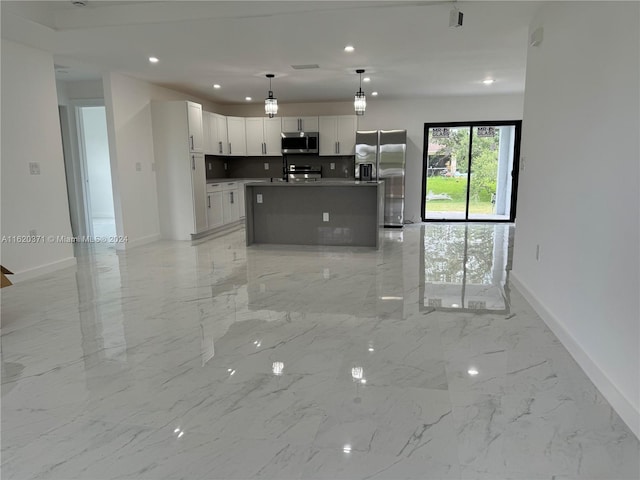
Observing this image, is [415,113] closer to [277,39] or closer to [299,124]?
[299,124]

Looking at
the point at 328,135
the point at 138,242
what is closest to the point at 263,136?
Answer: the point at 328,135

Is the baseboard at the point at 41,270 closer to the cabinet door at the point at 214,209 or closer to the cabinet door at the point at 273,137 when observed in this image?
the cabinet door at the point at 214,209

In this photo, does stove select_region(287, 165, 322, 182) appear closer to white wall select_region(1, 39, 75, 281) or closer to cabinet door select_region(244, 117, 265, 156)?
cabinet door select_region(244, 117, 265, 156)

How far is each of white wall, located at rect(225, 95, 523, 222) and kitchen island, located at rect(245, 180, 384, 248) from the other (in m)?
2.76

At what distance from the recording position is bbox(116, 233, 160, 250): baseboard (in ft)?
19.5

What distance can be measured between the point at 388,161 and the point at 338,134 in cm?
117

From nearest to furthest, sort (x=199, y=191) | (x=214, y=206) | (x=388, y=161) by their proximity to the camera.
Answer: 1. (x=199, y=191)
2. (x=214, y=206)
3. (x=388, y=161)

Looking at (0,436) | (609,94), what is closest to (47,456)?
(0,436)

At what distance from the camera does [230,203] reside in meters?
7.94

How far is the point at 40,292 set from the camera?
12.9ft

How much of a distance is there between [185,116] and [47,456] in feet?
18.3

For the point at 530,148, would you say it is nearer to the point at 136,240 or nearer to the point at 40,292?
the point at 40,292

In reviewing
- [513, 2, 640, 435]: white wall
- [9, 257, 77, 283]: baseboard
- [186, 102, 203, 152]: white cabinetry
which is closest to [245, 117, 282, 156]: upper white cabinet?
[186, 102, 203, 152]: white cabinetry

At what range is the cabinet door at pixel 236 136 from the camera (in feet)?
27.0
